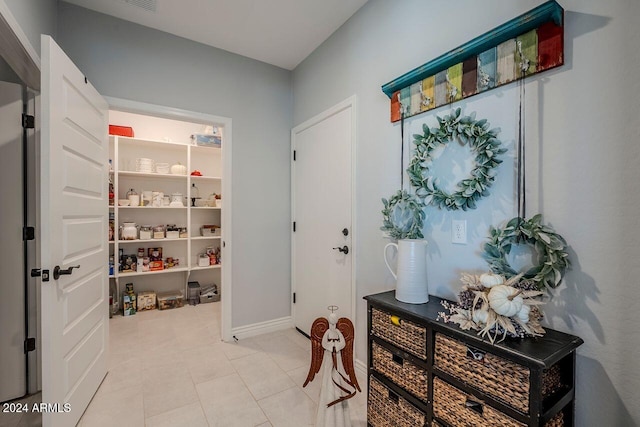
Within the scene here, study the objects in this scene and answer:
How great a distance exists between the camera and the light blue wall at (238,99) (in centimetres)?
226

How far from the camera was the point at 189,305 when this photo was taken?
3801 mm

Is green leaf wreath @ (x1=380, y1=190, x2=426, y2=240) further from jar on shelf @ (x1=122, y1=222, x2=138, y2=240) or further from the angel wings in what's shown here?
jar on shelf @ (x1=122, y1=222, x2=138, y2=240)

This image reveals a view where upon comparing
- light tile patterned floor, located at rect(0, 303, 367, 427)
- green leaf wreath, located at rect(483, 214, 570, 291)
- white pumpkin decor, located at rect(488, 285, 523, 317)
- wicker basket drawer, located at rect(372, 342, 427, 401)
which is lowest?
light tile patterned floor, located at rect(0, 303, 367, 427)

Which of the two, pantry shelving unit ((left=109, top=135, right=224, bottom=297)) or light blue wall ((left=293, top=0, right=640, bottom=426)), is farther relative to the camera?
pantry shelving unit ((left=109, top=135, right=224, bottom=297))

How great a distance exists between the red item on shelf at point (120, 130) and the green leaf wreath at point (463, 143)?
344cm

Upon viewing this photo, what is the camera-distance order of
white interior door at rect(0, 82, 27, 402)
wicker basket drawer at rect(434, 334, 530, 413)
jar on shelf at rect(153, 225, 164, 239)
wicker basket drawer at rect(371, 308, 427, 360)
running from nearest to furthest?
wicker basket drawer at rect(434, 334, 530, 413) → wicker basket drawer at rect(371, 308, 427, 360) → white interior door at rect(0, 82, 27, 402) → jar on shelf at rect(153, 225, 164, 239)

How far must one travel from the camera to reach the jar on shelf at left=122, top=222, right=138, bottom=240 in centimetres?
351

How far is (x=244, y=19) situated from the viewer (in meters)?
2.29

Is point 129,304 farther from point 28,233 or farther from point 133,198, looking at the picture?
point 28,233

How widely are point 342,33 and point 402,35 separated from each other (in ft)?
2.35

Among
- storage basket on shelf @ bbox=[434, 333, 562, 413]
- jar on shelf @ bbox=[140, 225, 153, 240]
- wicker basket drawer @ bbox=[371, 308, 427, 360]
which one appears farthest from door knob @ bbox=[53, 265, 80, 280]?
jar on shelf @ bbox=[140, 225, 153, 240]

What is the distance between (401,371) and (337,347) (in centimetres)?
33

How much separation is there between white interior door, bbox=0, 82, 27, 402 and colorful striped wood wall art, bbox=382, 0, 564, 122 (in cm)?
239

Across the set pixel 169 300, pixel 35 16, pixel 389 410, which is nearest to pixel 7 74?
pixel 35 16
